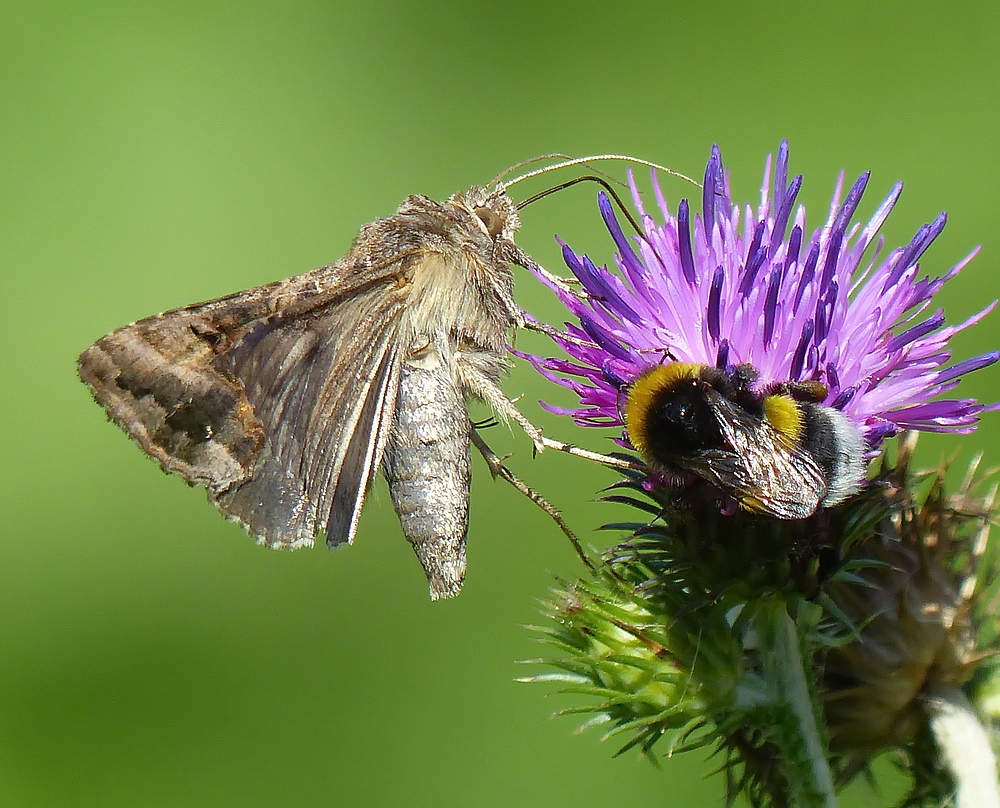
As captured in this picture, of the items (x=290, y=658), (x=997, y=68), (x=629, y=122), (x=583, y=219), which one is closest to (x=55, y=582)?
(x=290, y=658)

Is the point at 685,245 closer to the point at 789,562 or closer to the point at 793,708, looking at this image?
the point at 789,562

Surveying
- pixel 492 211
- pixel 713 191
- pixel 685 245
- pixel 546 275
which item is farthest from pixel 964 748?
pixel 492 211

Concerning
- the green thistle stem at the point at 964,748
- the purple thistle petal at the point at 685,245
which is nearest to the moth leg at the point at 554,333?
the purple thistle petal at the point at 685,245

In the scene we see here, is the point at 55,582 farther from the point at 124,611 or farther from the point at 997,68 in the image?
the point at 997,68

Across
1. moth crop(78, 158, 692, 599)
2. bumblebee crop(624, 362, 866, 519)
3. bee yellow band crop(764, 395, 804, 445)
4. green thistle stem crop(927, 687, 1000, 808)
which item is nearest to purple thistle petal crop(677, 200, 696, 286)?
bumblebee crop(624, 362, 866, 519)

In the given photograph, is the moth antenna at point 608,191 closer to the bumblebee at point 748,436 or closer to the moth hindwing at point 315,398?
the moth hindwing at point 315,398

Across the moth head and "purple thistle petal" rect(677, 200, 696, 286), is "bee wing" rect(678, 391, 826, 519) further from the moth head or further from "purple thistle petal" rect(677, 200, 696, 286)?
the moth head
